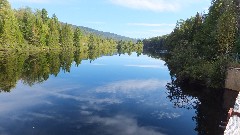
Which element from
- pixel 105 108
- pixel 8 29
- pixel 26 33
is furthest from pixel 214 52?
pixel 26 33

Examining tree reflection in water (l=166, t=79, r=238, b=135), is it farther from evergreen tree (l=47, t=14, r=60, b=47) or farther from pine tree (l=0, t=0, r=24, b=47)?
evergreen tree (l=47, t=14, r=60, b=47)

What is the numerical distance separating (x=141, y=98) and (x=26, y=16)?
374ft

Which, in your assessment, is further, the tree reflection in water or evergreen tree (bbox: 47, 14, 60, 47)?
evergreen tree (bbox: 47, 14, 60, 47)

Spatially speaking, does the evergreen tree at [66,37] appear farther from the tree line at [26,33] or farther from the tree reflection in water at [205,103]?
the tree reflection in water at [205,103]

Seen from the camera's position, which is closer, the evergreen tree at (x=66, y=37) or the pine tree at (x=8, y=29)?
the pine tree at (x=8, y=29)

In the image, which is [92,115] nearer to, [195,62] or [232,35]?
[195,62]

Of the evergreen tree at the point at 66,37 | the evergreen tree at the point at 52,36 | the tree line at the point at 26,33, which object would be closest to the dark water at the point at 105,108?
the tree line at the point at 26,33

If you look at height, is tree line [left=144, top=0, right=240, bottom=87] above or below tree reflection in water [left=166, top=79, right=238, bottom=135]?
above

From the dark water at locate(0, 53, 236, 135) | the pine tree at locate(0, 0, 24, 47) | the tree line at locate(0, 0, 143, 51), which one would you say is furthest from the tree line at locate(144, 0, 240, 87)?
the tree line at locate(0, 0, 143, 51)

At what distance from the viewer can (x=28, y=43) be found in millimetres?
134000

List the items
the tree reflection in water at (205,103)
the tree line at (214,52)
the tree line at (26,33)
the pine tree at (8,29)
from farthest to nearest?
the tree line at (26,33), the pine tree at (8,29), the tree line at (214,52), the tree reflection in water at (205,103)

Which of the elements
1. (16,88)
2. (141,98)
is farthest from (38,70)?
→ (141,98)

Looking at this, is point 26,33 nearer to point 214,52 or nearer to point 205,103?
point 214,52

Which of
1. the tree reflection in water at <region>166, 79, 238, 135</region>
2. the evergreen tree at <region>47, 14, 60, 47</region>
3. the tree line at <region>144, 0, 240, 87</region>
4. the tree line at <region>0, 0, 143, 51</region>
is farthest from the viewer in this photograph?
the evergreen tree at <region>47, 14, 60, 47</region>
